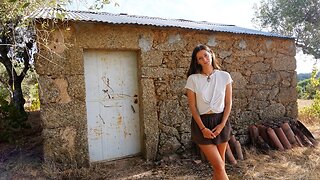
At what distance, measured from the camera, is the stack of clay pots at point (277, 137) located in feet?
16.0

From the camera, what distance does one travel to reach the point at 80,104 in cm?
388

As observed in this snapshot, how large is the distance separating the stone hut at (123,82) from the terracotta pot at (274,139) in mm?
474

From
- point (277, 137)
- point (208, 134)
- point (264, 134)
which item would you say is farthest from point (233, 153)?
point (208, 134)

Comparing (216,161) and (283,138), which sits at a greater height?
(216,161)

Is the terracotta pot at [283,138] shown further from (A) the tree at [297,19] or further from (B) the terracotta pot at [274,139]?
(A) the tree at [297,19]

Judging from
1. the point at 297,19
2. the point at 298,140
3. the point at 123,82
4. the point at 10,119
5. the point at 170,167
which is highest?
the point at 297,19

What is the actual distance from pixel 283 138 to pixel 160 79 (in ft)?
8.29

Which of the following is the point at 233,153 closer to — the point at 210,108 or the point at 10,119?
the point at 210,108

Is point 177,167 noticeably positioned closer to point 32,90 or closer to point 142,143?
point 142,143

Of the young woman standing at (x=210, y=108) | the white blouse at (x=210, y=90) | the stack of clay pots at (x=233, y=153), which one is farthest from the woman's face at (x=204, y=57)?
the stack of clay pots at (x=233, y=153)

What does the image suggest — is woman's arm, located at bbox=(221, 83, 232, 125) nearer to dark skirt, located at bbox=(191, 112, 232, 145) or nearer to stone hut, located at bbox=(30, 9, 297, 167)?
dark skirt, located at bbox=(191, 112, 232, 145)

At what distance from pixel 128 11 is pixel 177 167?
3015 mm

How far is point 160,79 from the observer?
4.43 metres

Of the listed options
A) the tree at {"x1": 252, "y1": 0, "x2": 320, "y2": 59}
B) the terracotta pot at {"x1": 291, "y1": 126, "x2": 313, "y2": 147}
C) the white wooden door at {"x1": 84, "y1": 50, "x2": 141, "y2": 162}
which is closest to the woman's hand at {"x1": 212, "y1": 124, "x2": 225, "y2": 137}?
the white wooden door at {"x1": 84, "y1": 50, "x2": 141, "y2": 162}
